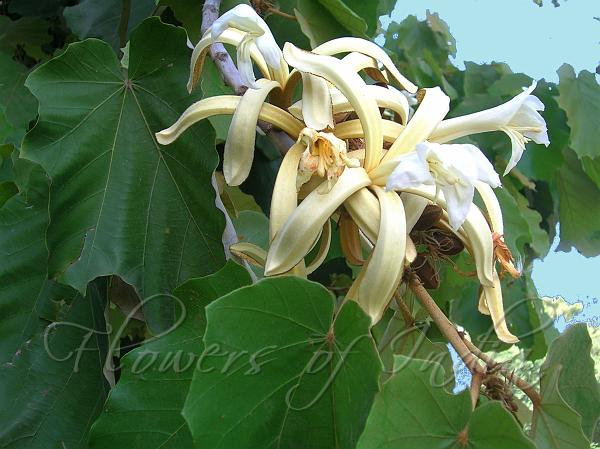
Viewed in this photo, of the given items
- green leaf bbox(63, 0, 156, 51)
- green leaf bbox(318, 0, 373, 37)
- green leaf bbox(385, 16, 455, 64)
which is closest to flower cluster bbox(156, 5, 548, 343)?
green leaf bbox(318, 0, 373, 37)

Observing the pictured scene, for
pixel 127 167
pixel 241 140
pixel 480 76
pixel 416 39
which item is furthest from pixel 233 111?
pixel 416 39

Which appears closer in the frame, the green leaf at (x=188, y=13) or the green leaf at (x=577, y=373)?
the green leaf at (x=577, y=373)

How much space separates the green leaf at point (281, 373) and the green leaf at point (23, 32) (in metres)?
0.83

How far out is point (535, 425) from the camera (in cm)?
48

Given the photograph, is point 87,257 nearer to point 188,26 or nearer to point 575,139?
point 188,26

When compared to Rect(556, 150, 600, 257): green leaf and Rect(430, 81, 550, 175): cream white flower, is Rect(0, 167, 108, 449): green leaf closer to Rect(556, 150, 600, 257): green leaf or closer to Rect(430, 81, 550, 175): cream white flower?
Rect(430, 81, 550, 175): cream white flower

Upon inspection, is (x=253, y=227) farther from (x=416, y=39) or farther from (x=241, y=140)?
(x=416, y=39)

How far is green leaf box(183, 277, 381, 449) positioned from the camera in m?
0.45

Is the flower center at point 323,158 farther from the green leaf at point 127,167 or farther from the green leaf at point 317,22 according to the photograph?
the green leaf at point 317,22

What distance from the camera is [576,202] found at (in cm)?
150

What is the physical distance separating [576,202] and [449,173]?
1148 millimetres

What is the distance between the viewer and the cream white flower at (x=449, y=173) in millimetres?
431

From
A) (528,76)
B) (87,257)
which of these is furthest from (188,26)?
(528,76)

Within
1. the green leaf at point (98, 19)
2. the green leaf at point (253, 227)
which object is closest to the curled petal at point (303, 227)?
the green leaf at point (253, 227)
